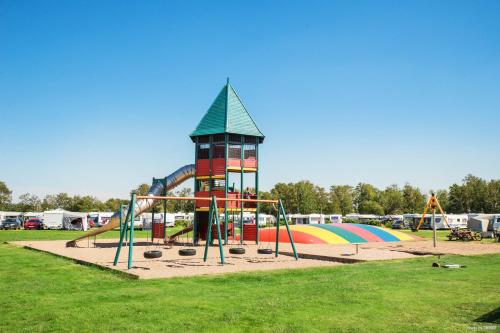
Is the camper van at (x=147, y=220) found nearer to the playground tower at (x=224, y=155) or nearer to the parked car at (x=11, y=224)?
the parked car at (x=11, y=224)

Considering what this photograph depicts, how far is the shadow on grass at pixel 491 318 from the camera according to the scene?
9348 millimetres

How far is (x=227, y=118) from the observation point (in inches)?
1335

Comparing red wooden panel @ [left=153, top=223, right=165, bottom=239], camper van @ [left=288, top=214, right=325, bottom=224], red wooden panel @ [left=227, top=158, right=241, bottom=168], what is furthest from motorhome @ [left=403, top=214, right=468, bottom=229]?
red wooden panel @ [left=153, top=223, right=165, bottom=239]

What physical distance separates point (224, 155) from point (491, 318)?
25.6 meters

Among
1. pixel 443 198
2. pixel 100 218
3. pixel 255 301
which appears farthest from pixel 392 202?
pixel 255 301

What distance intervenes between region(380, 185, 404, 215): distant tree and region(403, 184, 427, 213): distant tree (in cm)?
155

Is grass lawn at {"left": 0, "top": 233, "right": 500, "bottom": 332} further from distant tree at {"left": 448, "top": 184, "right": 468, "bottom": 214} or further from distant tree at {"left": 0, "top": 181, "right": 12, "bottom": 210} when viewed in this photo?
distant tree at {"left": 0, "top": 181, "right": 12, "bottom": 210}

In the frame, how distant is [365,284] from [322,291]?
2.09 metres

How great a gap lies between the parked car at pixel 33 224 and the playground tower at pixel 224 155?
4439 cm

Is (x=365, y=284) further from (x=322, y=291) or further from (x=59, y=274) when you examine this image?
(x=59, y=274)

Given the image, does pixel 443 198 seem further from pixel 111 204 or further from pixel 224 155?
pixel 224 155

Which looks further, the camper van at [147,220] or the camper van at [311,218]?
the camper van at [311,218]

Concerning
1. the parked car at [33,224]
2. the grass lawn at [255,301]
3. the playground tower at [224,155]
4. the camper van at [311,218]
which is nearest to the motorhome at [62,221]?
the parked car at [33,224]

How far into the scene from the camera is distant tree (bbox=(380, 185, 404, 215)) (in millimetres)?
138375
